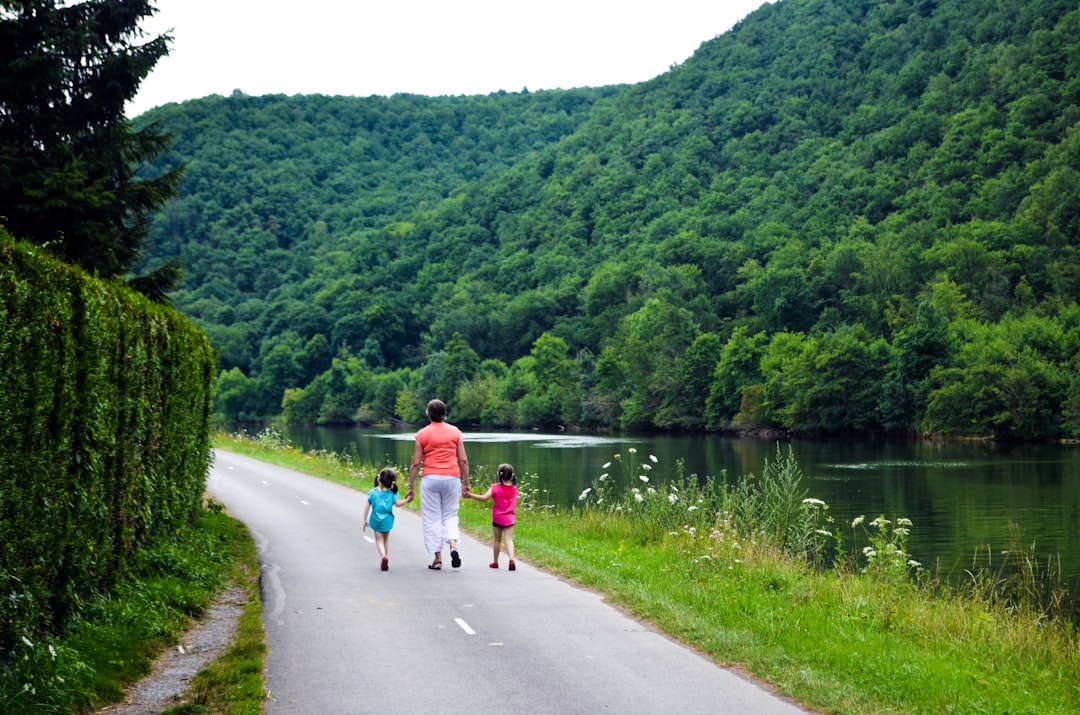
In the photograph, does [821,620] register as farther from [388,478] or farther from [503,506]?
[388,478]

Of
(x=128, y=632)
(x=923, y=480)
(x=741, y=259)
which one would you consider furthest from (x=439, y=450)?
(x=741, y=259)

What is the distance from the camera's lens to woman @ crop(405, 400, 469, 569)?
1428 cm

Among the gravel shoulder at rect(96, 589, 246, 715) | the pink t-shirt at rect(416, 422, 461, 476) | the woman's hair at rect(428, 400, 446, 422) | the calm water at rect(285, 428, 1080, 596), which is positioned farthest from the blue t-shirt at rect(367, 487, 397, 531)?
the calm water at rect(285, 428, 1080, 596)

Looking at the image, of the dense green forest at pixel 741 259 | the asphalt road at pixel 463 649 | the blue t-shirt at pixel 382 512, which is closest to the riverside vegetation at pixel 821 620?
the asphalt road at pixel 463 649

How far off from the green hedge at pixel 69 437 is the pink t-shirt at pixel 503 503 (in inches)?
168

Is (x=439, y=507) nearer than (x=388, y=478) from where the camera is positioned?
Yes

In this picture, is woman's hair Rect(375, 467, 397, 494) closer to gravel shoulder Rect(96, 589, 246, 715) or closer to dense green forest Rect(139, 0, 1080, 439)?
gravel shoulder Rect(96, 589, 246, 715)

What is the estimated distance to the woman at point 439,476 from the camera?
14281 millimetres

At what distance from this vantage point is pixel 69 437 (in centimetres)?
934

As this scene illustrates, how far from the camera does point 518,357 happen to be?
15050cm

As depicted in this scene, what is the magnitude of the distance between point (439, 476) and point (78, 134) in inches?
432

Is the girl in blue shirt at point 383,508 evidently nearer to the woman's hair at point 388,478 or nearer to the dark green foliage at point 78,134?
the woman's hair at point 388,478

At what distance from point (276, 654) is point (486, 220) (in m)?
169

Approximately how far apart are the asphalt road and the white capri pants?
480 mm
